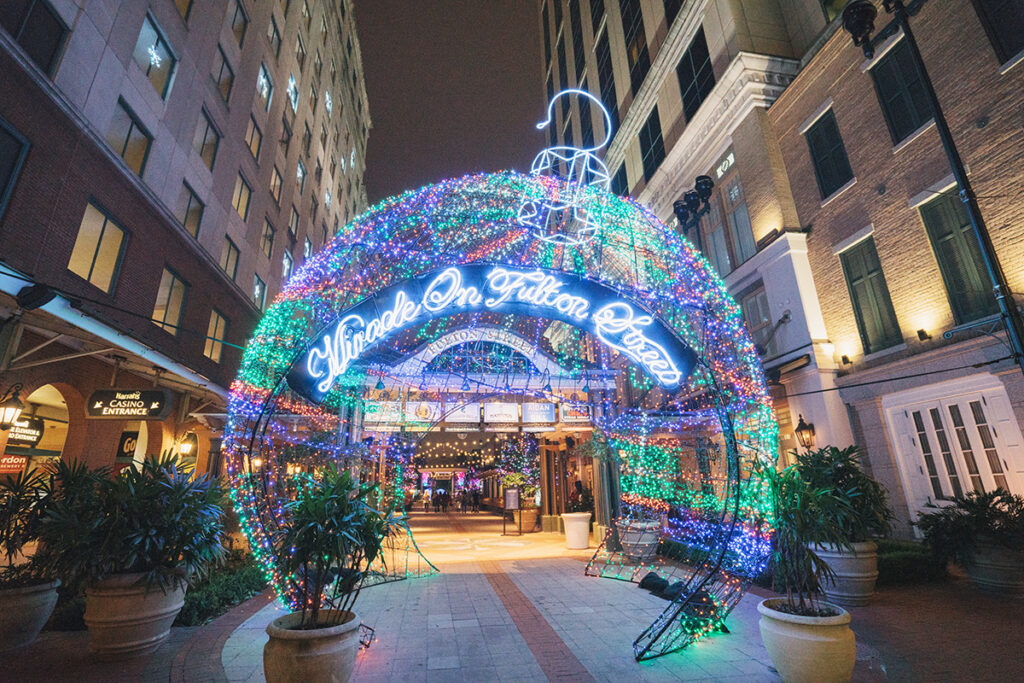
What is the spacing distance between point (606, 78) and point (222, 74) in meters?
19.6

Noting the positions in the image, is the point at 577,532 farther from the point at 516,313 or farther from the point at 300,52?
the point at 300,52

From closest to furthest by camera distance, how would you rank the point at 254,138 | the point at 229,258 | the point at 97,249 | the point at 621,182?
the point at 97,249 → the point at 229,258 → the point at 254,138 → the point at 621,182

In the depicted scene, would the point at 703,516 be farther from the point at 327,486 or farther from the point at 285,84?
the point at 285,84

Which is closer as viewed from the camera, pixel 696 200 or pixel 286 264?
pixel 696 200

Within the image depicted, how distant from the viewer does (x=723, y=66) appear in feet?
53.4

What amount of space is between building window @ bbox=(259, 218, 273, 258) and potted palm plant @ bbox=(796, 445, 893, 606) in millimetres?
21675

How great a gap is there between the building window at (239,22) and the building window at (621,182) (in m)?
17.4

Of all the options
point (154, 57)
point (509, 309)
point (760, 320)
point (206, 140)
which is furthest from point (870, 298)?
point (206, 140)

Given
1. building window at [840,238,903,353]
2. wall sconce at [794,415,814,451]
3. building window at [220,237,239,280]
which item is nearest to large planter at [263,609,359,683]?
wall sconce at [794,415,814,451]

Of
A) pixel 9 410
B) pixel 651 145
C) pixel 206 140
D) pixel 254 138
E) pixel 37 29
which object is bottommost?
pixel 9 410

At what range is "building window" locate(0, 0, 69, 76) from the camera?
8570 millimetres

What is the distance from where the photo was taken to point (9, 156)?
8.60 m

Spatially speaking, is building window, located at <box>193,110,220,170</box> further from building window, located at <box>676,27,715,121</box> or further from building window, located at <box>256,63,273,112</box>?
building window, located at <box>676,27,715,121</box>

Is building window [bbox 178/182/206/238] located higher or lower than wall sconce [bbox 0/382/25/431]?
higher
